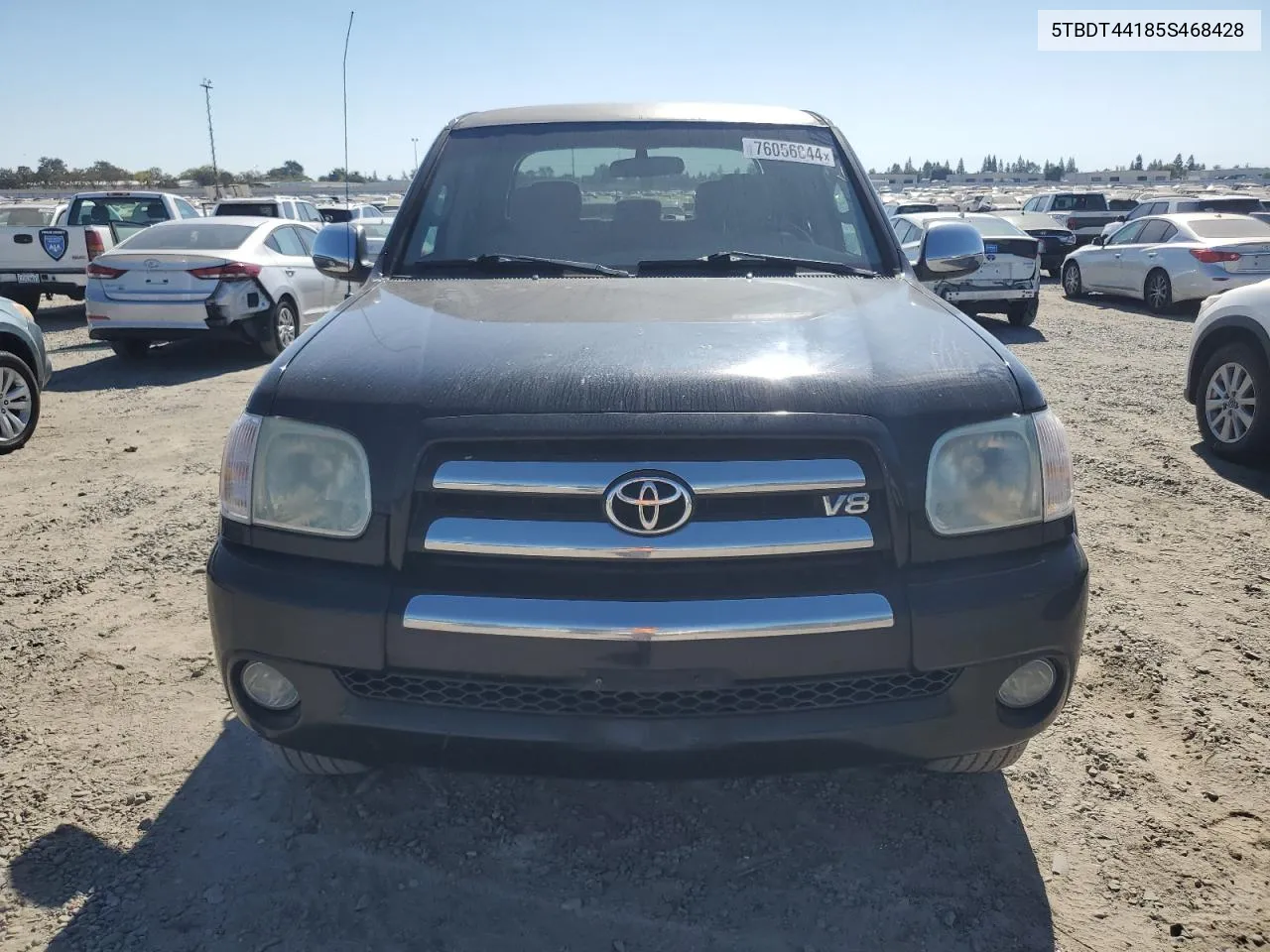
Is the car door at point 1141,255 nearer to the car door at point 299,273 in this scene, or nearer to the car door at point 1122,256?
the car door at point 1122,256

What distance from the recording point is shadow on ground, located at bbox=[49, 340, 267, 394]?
31.2 ft

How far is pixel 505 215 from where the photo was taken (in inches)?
136

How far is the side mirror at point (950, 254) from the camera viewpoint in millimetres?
3676

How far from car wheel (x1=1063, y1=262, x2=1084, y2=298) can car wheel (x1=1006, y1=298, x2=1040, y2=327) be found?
4.11 m

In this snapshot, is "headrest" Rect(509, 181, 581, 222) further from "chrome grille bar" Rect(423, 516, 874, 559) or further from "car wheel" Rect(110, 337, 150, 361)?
"car wheel" Rect(110, 337, 150, 361)

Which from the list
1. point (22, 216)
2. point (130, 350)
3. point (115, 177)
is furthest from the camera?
point (115, 177)

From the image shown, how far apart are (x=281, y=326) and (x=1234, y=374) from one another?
29.1 feet

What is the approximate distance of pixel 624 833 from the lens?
2639 millimetres

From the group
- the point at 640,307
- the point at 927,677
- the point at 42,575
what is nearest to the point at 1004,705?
the point at 927,677

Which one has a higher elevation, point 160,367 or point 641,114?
point 641,114

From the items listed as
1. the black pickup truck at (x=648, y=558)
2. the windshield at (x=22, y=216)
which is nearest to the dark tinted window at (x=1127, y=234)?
the black pickup truck at (x=648, y=558)

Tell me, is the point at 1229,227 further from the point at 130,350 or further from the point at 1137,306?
the point at 130,350

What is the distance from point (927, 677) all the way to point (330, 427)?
1430mm

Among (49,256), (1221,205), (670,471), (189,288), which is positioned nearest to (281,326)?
(189,288)
